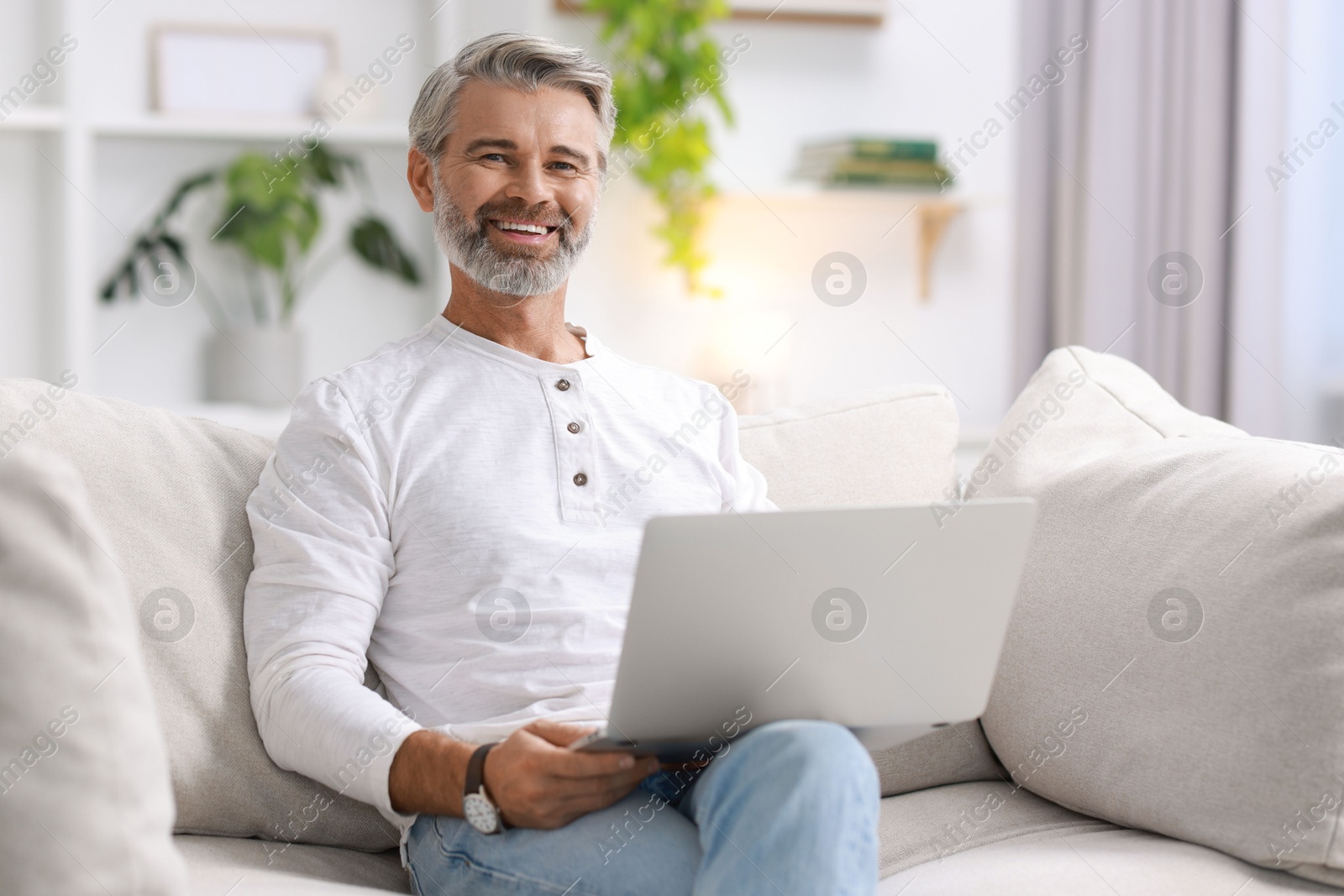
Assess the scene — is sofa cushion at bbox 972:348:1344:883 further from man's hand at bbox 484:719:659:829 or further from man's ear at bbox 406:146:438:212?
man's ear at bbox 406:146:438:212

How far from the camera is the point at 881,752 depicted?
1.34 metres

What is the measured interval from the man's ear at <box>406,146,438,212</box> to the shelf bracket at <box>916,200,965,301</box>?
180 centimetres

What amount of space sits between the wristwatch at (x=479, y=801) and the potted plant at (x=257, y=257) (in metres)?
1.93

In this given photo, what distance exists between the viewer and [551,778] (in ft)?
3.20

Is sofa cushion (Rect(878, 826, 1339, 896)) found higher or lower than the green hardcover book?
lower

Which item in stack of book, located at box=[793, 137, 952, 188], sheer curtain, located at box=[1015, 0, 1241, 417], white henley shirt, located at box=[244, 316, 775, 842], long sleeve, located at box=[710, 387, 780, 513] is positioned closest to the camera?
white henley shirt, located at box=[244, 316, 775, 842]

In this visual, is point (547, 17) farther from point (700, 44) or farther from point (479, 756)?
point (479, 756)

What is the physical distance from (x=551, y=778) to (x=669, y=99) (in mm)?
2088

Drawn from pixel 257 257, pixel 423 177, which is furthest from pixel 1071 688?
pixel 257 257

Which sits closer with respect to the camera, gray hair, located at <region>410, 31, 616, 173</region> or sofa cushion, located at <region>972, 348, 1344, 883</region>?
sofa cushion, located at <region>972, 348, 1344, 883</region>

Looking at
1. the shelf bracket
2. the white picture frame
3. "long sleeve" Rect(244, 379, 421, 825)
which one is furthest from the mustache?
the shelf bracket

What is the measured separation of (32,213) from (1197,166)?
267 centimetres

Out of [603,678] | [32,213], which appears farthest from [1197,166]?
[32,213]

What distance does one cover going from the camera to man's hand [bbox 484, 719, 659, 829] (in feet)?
3.19
